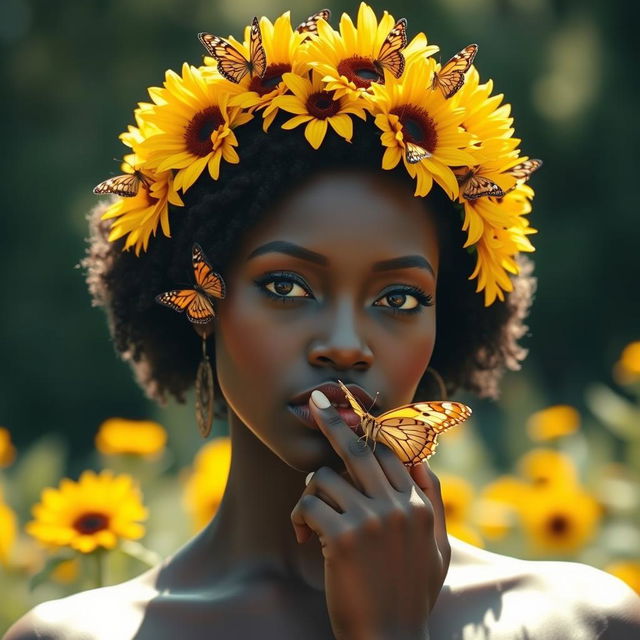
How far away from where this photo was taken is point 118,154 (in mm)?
12625

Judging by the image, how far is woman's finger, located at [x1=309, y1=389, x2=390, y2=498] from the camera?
8.39 feet

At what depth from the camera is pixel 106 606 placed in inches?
118

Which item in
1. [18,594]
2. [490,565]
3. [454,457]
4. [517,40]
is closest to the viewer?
[490,565]

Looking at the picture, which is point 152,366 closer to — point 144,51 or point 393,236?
point 393,236

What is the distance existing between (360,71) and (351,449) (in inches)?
34.8

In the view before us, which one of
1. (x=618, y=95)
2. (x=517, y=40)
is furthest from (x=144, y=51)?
(x=618, y=95)

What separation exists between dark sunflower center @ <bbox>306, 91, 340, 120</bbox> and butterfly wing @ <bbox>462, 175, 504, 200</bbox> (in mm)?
351

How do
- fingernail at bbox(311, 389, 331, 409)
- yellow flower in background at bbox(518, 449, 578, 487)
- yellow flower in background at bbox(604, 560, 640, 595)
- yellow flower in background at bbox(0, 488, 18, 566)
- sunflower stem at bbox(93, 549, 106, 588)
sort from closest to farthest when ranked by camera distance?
fingernail at bbox(311, 389, 331, 409)
sunflower stem at bbox(93, 549, 106, 588)
yellow flower in background at bbox(0, 488, 18, 566)
yellow flower in background at bbox(604, 560, 640, 595)
yellow flower in background at bbox(518, 449, 578, 487)

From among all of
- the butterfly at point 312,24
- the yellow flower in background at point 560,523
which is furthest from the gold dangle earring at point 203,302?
the yellow flower in background at point 560,523

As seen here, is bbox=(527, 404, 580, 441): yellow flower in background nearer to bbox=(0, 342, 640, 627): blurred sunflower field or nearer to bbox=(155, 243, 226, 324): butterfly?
bbox=(0, 342, 640, 627): blurred sunflower field

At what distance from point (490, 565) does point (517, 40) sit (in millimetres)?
10741

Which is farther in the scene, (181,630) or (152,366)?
(152,366)

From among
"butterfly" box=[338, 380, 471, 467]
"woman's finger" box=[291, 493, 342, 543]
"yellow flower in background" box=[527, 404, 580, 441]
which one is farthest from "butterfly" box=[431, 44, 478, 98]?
"yellow flower in background" box=[527, 404, 580, 441]

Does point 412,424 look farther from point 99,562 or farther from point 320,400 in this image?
point 99,562
